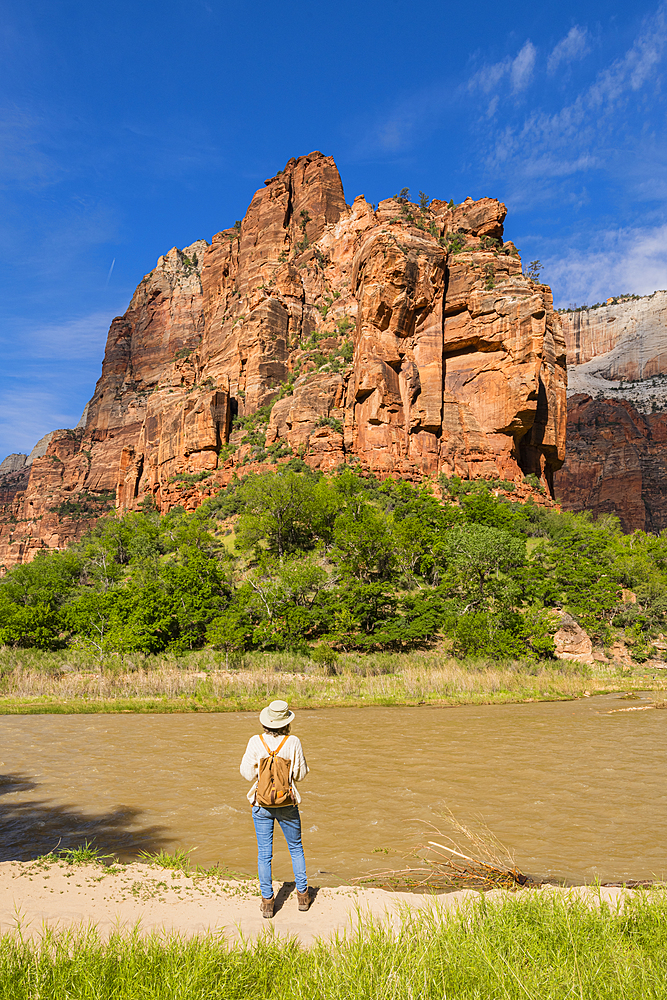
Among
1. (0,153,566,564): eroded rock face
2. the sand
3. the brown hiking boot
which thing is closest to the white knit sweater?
the brown hiking boot

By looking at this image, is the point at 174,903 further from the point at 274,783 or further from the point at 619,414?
the point at 619,414

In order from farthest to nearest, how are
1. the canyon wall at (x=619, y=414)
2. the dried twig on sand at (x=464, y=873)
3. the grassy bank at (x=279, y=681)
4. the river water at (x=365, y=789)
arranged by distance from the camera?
the canyon wall at (x=619, y=414), the grassy bank at (x=279, y=681), the river water at (x=365, y=789), the dried twig on sand at (x=464, y=873)

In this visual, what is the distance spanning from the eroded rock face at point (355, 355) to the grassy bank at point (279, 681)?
997 inches

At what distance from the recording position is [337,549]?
3419 centimetres

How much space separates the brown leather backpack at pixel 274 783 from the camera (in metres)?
4.41

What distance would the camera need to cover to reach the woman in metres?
4.39

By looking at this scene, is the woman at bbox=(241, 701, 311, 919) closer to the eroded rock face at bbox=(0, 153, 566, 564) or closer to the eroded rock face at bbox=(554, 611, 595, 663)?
the eroded rock face at bbox=(554, 611, 595, 663)

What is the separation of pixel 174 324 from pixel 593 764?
4249 inches

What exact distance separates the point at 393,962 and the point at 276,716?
1.99 m

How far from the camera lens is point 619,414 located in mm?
98125

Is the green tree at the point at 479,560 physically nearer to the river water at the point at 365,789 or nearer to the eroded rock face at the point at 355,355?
the river water at the point at 365,789

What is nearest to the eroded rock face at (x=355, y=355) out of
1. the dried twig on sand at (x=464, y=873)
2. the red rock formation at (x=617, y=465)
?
the red rock formation at (x=617, y=465)

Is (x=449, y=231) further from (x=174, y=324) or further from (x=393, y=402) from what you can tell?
(x=174, y=324)

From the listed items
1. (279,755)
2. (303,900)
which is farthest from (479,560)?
(303,900)
